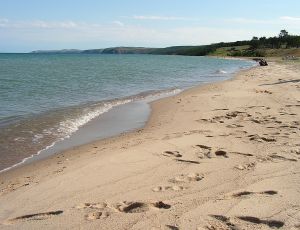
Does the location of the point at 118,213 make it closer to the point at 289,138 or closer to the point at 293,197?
the point at 293,197

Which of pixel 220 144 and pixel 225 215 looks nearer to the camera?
pixel 225 215

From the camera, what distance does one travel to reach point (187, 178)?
6176 millimetres

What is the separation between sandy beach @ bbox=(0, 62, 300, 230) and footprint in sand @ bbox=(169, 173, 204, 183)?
0.05ft

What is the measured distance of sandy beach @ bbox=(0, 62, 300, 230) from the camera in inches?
185

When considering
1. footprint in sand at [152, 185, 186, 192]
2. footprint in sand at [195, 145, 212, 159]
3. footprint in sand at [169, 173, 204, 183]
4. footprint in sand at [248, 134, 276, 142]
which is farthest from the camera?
footprint in sand at [248, 134, 276, 142]

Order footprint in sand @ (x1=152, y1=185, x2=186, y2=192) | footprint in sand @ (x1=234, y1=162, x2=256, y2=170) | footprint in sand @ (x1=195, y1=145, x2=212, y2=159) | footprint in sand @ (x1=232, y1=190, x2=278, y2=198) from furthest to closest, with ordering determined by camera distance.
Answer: footprint in sand @ (x1=195, y1=145, x2=212, y2=159), footprint in sand @ (x1=234, y1=162, x2=256, y2=170), footprint in sand @ (x1=152, y1=185, x2=186, y2=192), footprint in sand @ (x1=232, y1=190, x2=278, y2=198)

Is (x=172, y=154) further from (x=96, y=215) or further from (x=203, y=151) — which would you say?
(x=96, y=215)

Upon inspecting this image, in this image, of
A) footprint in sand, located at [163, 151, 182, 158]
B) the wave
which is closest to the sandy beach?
footprint in sand, located at [163, 151, 182, 158]

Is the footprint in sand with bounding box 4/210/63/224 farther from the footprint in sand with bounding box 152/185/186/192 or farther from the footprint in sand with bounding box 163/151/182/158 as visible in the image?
the footprint in sand with bounding box 163/151/182/158

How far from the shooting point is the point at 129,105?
1733 centimetres

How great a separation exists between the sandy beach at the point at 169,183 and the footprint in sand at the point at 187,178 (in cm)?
2

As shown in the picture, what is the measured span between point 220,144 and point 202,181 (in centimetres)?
248

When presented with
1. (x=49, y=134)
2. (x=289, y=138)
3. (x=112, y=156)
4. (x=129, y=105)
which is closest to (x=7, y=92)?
(x=129, y=105)

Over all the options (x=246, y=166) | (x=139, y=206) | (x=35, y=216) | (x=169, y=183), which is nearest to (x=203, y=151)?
(x=246, y=166)
